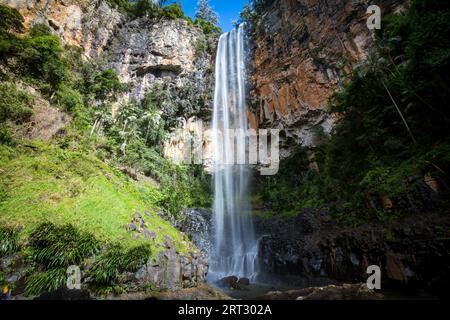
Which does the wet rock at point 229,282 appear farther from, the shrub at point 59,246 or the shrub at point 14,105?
the shrub at point 14,105

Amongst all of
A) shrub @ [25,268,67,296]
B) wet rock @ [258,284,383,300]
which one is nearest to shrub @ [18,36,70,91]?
shrub @ [25,268,67,296]

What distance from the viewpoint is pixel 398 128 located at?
11.8m

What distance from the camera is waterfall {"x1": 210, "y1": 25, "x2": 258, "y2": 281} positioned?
66.6 feet

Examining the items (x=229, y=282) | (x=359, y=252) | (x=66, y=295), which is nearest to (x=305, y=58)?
(x=359, y=252)

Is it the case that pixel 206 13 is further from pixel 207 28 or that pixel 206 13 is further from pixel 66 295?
pixel 66 295

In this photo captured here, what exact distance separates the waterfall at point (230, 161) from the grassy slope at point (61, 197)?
9792 mm

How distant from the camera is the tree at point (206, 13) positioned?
46969 mm

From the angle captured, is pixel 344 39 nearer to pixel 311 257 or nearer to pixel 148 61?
pixel 311 257

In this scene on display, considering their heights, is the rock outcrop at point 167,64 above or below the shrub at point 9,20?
above

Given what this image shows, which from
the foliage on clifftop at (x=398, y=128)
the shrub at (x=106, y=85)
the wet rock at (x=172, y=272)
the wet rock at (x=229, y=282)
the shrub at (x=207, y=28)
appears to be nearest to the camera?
the wet rock at (x=172, y=272)

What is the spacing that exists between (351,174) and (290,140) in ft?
36.6

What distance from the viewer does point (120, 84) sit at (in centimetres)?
3091

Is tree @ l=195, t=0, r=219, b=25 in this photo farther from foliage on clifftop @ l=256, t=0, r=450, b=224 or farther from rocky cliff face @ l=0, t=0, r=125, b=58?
foliage on clifftop @ l=256, t=0, r=450, b=224

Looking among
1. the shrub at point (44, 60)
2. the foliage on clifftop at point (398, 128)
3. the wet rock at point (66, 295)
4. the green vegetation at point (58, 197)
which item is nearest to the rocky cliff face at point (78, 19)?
the green vegetation at point (58, 197)
